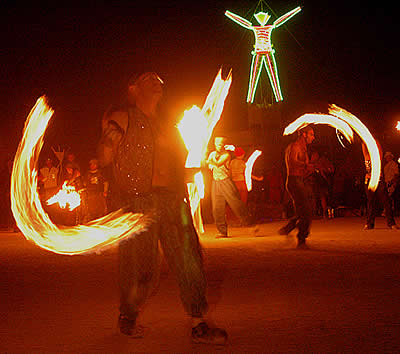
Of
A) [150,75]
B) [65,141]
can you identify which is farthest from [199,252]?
[65,141]

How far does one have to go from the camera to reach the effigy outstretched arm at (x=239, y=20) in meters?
39.1

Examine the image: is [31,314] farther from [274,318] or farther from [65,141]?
[65,141]

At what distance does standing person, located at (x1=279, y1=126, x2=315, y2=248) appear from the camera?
1207cm

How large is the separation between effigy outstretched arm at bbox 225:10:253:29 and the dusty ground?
2816cm

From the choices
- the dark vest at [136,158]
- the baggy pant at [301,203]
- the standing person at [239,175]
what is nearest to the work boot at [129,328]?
the dark vest at [136,158]

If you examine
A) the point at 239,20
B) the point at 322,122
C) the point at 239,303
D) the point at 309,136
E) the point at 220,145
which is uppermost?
the point at 239,20

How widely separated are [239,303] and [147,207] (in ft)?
6.05

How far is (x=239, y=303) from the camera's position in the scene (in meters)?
7.20

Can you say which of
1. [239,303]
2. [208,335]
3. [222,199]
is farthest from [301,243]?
[208,335]

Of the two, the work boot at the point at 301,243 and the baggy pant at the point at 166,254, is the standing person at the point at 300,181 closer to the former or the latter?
the work boot at the point at 301,243

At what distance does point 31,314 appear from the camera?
6.96 meters

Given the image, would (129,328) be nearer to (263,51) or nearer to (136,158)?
(136,158)

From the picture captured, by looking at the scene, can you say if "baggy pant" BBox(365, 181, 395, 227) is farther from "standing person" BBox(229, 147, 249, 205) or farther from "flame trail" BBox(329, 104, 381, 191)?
"standing person" BBox(229, 147, 249, 205)

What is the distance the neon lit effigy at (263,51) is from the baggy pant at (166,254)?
33604 millimetres
